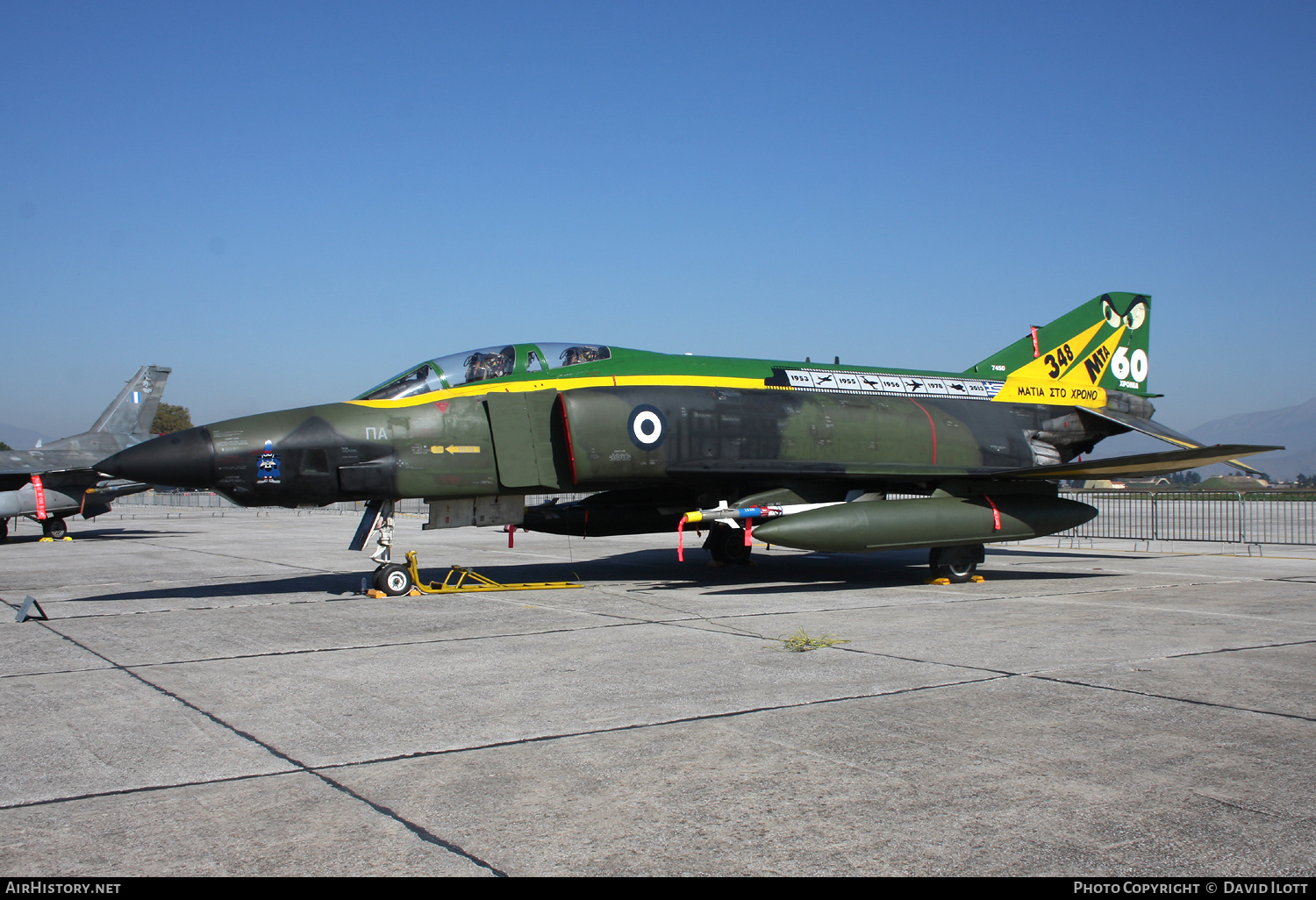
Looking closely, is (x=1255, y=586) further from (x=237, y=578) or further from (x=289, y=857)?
(x=237, y=578)

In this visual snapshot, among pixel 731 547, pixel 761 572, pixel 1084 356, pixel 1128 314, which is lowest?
pixel 761 572

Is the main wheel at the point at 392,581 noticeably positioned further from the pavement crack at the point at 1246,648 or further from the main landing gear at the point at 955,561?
the pavement crack at the point at 1246,648

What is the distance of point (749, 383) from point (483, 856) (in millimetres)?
10101

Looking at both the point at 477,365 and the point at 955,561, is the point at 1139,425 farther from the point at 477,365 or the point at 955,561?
the point at 477,365

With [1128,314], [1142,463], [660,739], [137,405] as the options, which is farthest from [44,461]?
[1128,314]

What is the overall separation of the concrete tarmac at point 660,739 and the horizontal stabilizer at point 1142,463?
208 cm

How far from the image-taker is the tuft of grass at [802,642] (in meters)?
7.43

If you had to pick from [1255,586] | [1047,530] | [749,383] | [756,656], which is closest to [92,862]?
[756,656]

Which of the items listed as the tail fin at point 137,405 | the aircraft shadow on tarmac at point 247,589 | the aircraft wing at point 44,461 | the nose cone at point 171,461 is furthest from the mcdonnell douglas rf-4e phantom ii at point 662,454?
the tail fin at point 137,405

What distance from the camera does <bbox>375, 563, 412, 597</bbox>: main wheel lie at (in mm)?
11214

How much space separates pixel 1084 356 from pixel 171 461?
13.9 meters

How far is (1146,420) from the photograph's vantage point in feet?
53.5

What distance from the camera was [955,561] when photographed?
1278cm

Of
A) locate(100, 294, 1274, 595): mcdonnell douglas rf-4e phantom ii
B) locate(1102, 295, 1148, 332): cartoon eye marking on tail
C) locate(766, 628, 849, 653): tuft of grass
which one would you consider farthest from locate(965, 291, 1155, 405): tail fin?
locate(766, 628, 849, 653): tuft of grass
